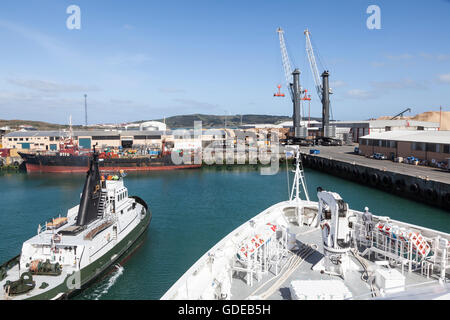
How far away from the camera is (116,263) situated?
17703 mm

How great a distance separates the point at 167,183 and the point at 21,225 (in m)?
22.3

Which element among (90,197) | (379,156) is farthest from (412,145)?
(90,197)

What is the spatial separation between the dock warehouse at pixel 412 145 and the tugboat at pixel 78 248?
3893cm

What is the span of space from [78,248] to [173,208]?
53.5 ft

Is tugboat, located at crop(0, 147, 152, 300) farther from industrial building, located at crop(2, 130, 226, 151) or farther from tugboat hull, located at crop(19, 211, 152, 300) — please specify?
industrial building, located at crop(2, 130, 226, 151)

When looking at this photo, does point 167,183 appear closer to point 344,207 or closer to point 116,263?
point 116,263

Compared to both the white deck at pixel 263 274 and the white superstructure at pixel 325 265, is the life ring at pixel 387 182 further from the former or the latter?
the white superstructure at pixel 325 265

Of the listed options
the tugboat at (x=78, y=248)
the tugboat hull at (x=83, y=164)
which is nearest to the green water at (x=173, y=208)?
the tugboat at (x=78, y=248)

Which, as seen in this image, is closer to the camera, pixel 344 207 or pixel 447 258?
pixel 344 207

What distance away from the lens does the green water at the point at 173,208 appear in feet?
56.7

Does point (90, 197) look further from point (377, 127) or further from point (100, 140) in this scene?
point (377, 127)

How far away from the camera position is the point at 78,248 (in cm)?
1487
